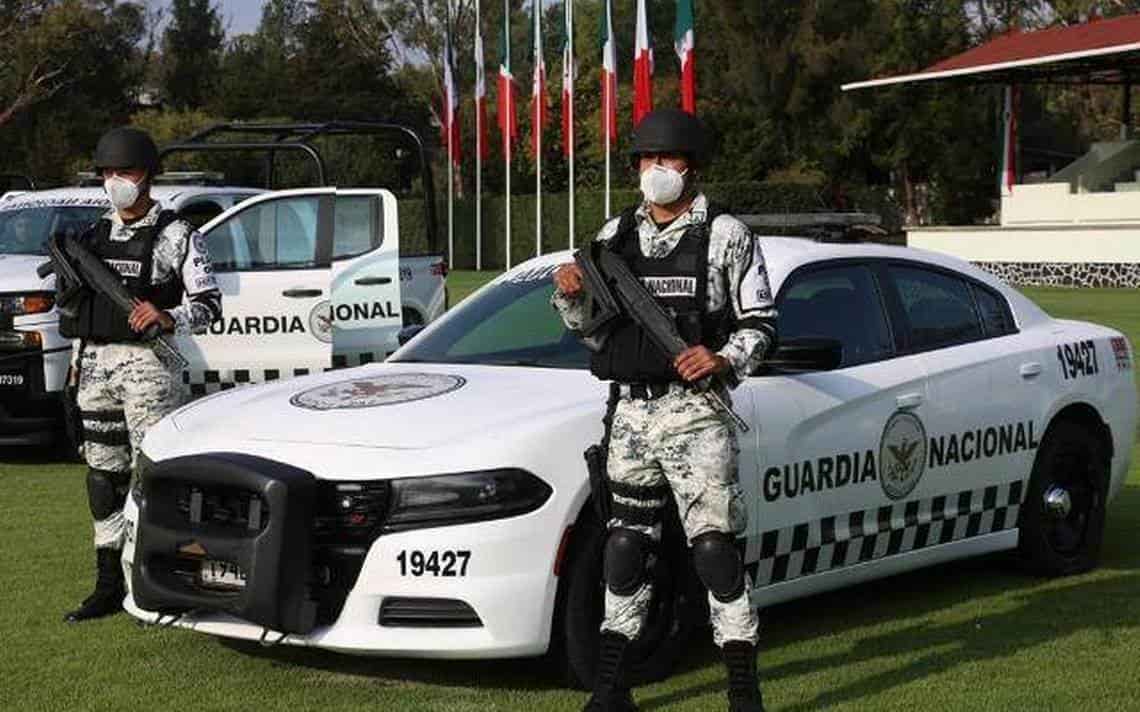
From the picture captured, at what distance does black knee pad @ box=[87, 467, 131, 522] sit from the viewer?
6719 mm

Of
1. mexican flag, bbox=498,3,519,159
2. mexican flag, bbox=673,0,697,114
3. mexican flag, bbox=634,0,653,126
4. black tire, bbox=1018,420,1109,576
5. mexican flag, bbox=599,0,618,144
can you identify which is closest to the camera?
black tire, bbox=1018,420,1109,576

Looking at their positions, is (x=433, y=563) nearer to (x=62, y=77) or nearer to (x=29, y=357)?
(x=29, y=357)

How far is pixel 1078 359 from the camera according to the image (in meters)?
7.32

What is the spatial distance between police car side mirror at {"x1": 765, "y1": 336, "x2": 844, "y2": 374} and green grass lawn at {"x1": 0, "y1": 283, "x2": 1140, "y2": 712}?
101cm

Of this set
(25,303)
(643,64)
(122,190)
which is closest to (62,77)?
(643,64)

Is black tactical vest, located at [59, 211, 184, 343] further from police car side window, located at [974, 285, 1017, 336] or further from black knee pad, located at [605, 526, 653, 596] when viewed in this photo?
police car side window, located at [974, 285, 1017, 336]

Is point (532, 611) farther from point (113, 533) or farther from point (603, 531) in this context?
point (113, 533)

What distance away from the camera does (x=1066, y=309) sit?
2669 centimetres

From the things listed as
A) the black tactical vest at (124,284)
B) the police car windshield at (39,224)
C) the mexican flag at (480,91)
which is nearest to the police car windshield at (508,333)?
the black tactical vest at (124,284)

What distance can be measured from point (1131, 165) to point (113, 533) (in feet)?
134

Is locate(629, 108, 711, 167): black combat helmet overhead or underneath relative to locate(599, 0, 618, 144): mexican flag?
underneath

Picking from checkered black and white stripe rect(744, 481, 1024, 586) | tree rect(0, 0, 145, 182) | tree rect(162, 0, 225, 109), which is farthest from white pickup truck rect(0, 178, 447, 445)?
tree rect(162, 0, 225, 109)

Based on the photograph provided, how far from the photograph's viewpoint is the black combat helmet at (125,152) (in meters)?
6.54

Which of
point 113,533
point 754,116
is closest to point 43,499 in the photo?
point 113,533
